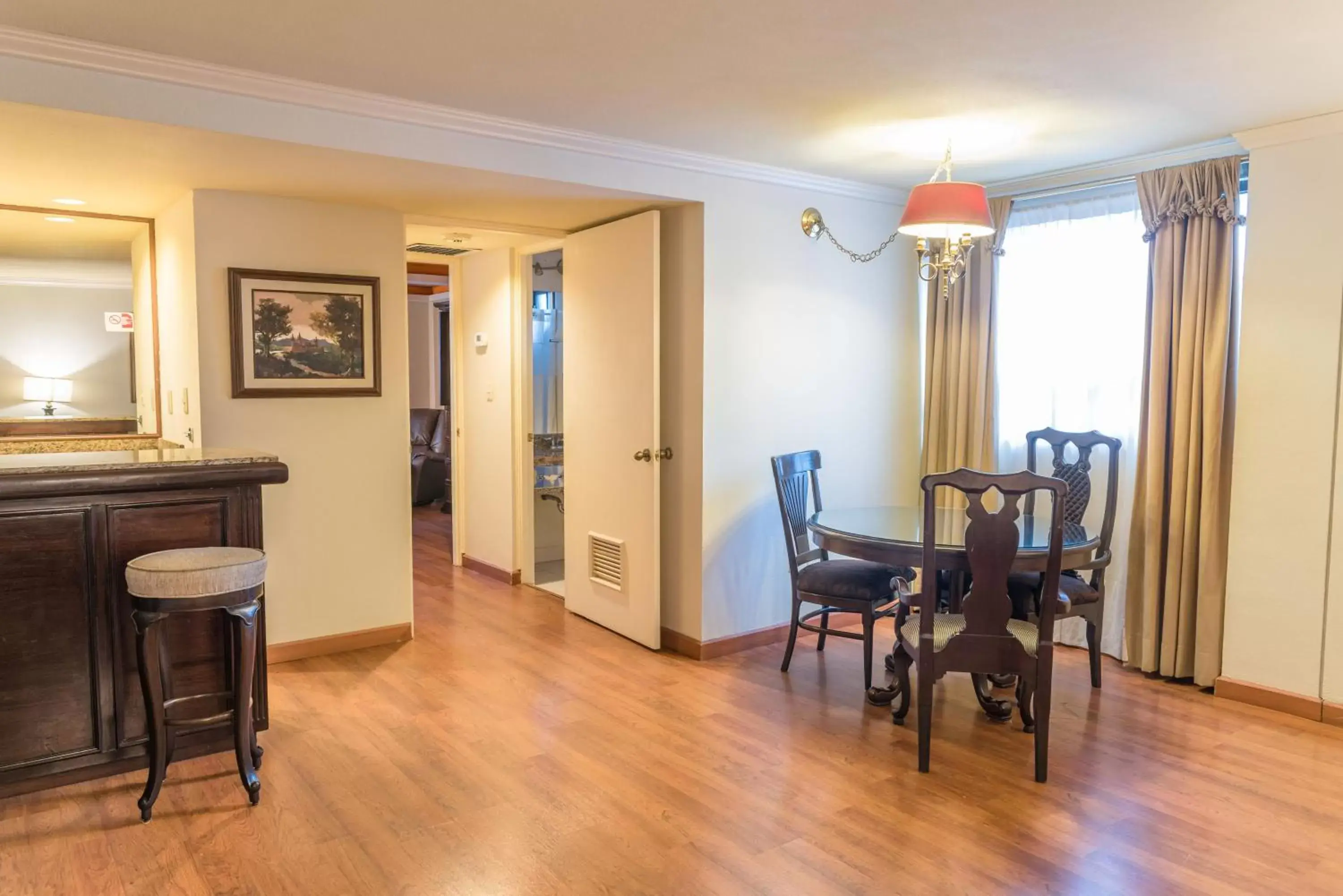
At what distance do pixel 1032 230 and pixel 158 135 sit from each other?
3.87 meters

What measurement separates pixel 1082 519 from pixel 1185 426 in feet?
2.03

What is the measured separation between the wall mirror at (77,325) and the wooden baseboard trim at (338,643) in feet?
4.53

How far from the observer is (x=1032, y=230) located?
458cm

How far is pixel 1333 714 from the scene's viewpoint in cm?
346

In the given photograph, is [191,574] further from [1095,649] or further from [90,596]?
[1095,649]

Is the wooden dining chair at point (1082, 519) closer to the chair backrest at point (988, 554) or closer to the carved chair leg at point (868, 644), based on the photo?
the chair backrest at point (988, 554)

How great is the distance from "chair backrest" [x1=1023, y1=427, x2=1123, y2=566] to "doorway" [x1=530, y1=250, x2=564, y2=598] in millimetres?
2892

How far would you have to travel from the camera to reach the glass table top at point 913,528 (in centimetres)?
322

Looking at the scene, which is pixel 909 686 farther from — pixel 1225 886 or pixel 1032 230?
pixel 1032 230

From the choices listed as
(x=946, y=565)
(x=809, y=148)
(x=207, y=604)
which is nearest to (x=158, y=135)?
(x=207, y=604)

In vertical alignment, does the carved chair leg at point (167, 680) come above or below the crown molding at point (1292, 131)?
below

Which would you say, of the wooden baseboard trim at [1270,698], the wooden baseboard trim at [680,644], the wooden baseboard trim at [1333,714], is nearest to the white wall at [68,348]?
the wooden baseboard trim at [680,644]

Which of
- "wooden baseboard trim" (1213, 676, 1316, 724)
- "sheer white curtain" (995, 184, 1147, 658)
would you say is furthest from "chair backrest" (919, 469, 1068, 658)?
"sheer white curtain" (995, 184, 1147, 658)

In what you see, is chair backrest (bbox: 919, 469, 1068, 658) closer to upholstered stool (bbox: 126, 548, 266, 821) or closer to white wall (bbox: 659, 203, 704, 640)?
white wall (bbox: 659, 203, 704, 640)
